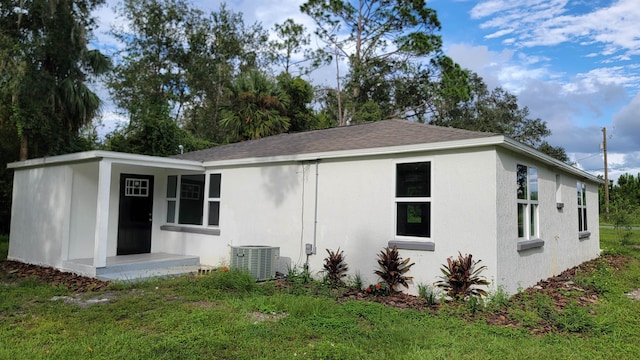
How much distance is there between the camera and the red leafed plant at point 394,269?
22.9ft

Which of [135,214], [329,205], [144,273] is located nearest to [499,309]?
[329,205]

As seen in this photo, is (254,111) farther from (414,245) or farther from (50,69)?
(414,245)

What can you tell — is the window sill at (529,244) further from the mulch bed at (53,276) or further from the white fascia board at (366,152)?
the mulch bed at (53,276)

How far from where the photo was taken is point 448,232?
22.0 feet

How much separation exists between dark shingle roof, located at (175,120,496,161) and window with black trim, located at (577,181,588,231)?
5.69 meters

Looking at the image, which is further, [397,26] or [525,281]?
[397,26]

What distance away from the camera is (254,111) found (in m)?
19.0

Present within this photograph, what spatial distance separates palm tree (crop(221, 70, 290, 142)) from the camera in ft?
62.1

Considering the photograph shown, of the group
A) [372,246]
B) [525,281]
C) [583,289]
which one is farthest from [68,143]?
[583,289]

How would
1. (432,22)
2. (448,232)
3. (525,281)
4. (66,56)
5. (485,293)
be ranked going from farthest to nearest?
(432,22)
(66,56)
(525,281)
(448,232)
(485,293)

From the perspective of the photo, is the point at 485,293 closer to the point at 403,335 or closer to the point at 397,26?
the point at 403,335

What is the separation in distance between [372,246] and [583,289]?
3.99 metres

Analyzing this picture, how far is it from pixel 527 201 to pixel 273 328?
17.3 ft

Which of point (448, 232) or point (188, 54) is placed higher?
point (188, 54)
